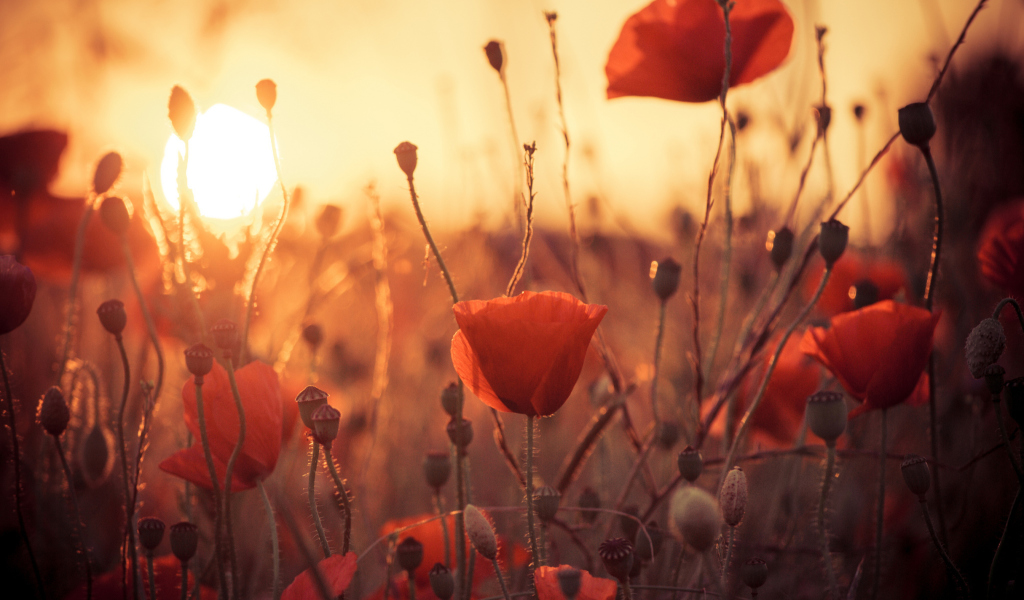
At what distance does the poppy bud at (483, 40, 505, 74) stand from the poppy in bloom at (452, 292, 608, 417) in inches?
14.1

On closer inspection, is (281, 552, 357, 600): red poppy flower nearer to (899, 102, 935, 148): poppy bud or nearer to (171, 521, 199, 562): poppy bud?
(171, 521, 199, 562): poppy bud

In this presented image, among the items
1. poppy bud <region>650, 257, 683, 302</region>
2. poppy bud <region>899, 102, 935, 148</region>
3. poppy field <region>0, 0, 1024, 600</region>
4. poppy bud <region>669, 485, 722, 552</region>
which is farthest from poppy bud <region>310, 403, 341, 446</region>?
poppy bud <region>899, 102, 935, 148</region>

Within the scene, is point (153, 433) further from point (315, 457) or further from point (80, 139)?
point (315, 457)

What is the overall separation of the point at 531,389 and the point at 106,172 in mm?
700

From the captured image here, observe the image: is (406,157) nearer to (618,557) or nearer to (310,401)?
(310,401)

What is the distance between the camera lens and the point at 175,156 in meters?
0.98

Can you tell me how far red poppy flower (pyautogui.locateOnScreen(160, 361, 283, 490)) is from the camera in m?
0.78

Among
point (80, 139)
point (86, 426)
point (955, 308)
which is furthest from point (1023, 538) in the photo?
point (80, 139)

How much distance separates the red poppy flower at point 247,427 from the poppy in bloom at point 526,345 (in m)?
0.23

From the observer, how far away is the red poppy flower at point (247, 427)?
78 cm

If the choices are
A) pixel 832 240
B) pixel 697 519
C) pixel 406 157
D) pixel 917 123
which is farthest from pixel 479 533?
pixel 917 123

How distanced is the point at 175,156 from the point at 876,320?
953 mm

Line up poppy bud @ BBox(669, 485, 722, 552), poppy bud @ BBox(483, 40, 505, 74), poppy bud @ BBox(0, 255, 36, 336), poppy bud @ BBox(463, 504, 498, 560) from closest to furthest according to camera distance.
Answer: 1. poppy bud @ BBox(669, 485, 722, 552)
2. poppy bud @ BBox(463, 504, 498, 560)
3. poppy bud @ BBox(0, 255, 36, 336)
4. poppy bud @ BBox(483, 40, 505, 74)

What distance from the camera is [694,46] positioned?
98 centimetres
